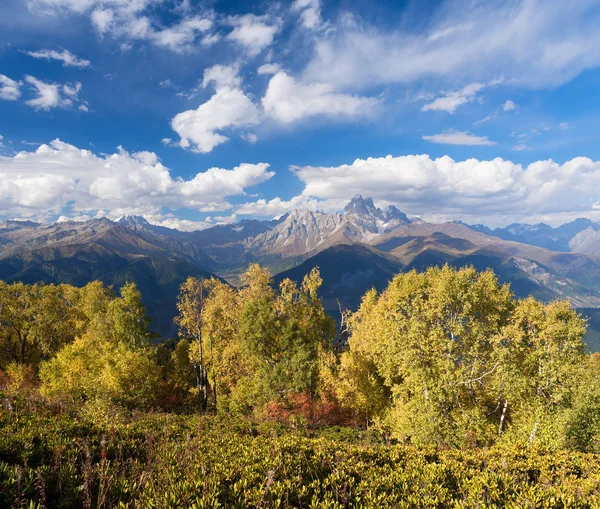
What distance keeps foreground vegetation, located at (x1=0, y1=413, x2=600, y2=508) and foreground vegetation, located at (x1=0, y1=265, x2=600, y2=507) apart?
0.07m

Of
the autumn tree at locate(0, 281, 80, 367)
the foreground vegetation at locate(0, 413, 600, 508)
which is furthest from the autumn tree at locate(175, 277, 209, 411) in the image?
the foreground vegetation at locate(0, 413, 600, 508)

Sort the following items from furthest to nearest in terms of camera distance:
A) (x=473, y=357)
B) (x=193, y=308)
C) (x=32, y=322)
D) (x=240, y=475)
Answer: (x=32, y=322) < (x=193, y=308) < (x=473, y=357) < (x=240, y=475)

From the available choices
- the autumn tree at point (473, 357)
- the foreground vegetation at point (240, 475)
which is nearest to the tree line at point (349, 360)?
the autumn tree at point (473, 357)

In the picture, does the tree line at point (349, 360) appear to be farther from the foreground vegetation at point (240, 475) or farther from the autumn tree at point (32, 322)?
the foreground vegetation at point (240, 475)

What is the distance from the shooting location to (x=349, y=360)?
114 ft

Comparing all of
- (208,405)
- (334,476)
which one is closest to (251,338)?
(208,405)

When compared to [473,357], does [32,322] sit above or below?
above

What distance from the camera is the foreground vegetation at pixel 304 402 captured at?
9078 mm

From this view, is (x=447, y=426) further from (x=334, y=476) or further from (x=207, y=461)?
(x=207, y=461)

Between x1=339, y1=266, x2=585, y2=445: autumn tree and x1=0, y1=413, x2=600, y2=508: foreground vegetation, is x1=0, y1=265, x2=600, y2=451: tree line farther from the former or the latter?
x1=0, y1=413, x2=600, y2=508: foreground vegetation

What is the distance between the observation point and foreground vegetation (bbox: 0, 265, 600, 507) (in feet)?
29.8

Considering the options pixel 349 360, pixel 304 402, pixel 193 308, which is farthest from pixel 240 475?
pixel 193 308

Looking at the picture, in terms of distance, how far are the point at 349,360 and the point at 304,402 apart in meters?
8.23

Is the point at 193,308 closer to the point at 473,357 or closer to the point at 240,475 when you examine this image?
the point at 473,357
